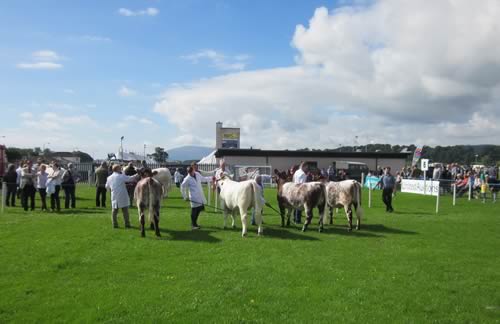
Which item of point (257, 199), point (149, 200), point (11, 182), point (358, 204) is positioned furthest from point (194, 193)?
point (11, 182)

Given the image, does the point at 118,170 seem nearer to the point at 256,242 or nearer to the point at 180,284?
the point at 256,242

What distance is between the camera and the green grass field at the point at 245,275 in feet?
21.3

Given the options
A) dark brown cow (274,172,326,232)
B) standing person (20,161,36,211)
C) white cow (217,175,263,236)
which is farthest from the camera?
standing person (20,161,36,211)

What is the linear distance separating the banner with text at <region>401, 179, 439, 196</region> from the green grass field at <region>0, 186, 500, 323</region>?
16347 millimetres

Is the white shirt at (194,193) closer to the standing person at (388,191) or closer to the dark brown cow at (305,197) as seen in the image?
the dark brown cow at (305,197)

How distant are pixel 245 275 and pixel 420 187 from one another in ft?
87.9

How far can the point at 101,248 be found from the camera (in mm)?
10641

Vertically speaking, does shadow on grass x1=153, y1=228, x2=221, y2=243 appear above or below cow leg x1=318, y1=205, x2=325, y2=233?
below

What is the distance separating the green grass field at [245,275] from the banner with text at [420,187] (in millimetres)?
16347

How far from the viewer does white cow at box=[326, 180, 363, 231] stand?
14492 millimetres

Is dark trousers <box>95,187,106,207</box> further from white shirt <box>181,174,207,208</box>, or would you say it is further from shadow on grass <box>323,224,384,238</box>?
shadow on grass <box>323,224,384,238</box>

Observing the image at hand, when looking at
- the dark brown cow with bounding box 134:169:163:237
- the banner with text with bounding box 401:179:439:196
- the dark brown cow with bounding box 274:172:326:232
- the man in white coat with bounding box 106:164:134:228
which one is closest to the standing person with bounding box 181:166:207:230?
the dark brown cow with bounding box 134:169:163:237

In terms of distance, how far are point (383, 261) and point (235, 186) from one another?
528cm

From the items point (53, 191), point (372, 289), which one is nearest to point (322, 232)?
point (372, 289)
